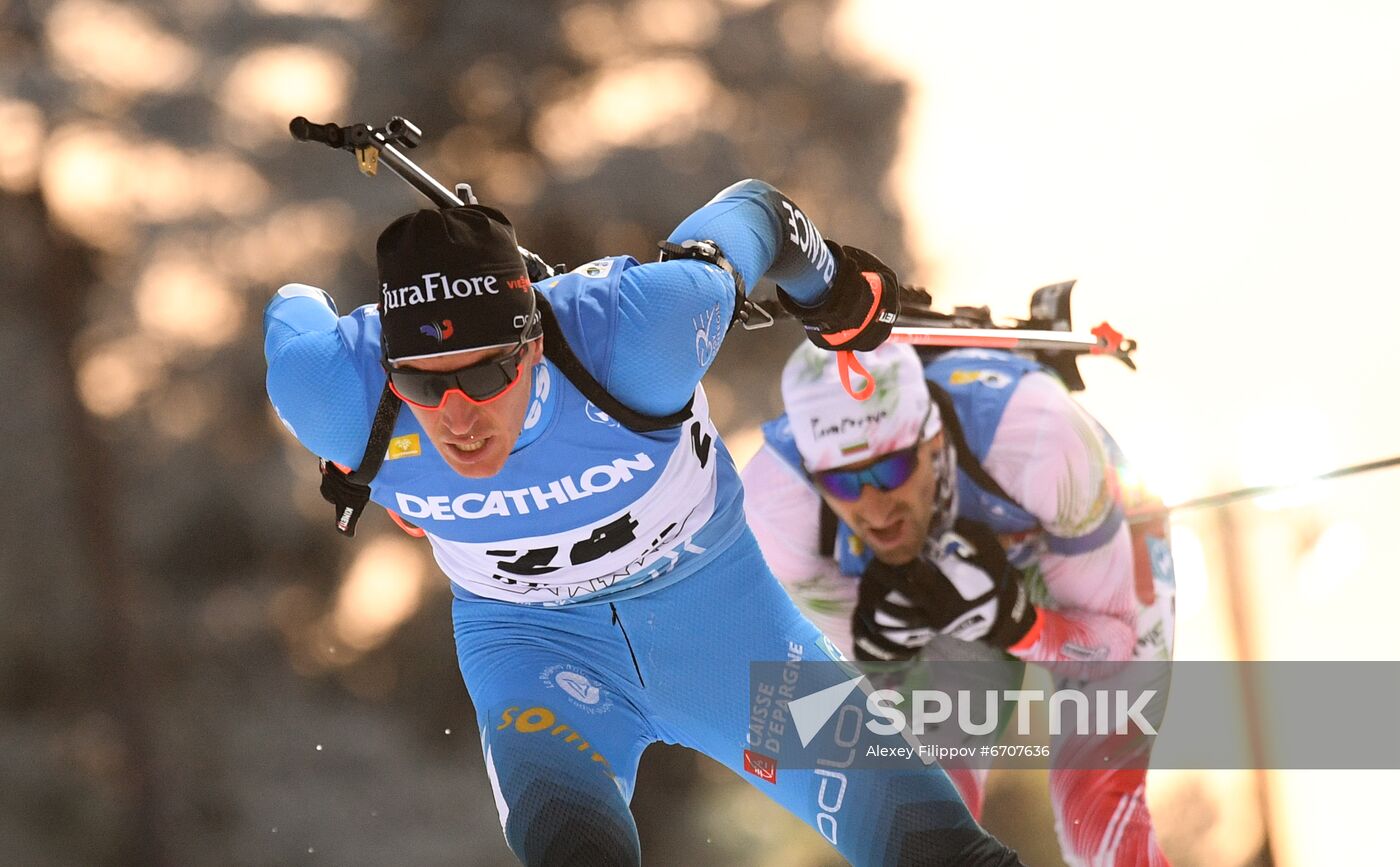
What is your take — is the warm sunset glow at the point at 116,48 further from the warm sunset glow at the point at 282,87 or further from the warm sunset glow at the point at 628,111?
the warm sunset glow at the point at 628,111

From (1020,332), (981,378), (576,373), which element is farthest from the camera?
(981,378)

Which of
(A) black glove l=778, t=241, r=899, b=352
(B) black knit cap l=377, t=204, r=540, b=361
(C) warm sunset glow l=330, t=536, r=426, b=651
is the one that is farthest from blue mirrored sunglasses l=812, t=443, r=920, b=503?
(C) warm sunset glow l=330, t=536, r=426, b=651

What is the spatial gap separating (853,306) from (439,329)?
79 cm

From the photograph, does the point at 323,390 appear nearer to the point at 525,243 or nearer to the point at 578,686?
the point at 578,686

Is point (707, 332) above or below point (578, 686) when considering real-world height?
above

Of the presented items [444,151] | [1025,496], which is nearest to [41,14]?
[444,151]

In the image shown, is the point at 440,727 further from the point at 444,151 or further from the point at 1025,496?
the point at 1025,496

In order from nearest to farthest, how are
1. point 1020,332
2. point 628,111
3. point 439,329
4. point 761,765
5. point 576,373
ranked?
point 439,329
point 576,373
point 761,765
point 1020,332
point 628,111

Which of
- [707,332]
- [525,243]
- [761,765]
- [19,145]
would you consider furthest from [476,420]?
[19,145]

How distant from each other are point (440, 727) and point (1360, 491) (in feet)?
11.1

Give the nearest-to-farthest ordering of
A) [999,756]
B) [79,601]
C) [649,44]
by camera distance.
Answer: [999,756] → [79,601] → [649,44]

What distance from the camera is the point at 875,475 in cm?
356

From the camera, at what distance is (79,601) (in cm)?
532

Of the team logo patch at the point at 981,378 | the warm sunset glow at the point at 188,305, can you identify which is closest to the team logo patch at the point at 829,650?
the team logo patch at the point at 981,378
